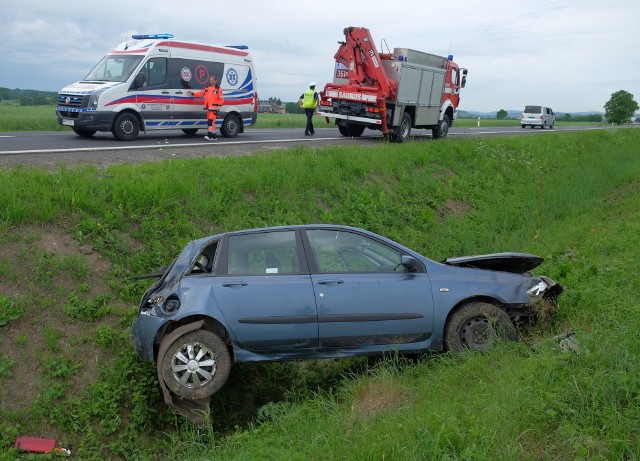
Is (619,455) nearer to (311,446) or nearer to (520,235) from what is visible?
(311,446)

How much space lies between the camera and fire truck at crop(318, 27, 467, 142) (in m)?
20.0

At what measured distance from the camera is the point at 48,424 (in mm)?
5988

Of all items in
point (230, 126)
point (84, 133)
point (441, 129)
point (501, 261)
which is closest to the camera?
point (501, 261)

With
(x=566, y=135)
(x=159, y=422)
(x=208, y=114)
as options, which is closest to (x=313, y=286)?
(x=159, y=422)

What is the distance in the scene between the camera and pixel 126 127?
54.1ft

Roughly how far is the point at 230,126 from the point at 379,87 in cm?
497

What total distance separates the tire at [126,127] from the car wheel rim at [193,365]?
464 inches

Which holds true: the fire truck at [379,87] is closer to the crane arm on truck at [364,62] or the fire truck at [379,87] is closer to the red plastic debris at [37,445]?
the crane arm on truck at [364,62]

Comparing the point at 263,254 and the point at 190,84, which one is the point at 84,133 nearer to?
the point at 190,84

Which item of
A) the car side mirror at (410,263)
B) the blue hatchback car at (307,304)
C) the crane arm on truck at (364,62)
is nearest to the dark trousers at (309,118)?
the crane arm on truck at (364,62)

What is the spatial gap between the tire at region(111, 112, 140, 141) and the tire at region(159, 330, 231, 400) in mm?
11754

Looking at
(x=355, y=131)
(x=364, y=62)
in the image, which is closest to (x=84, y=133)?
(x=364, y=62)

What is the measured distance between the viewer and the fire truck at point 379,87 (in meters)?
20.0

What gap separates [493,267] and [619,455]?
11.0ft
